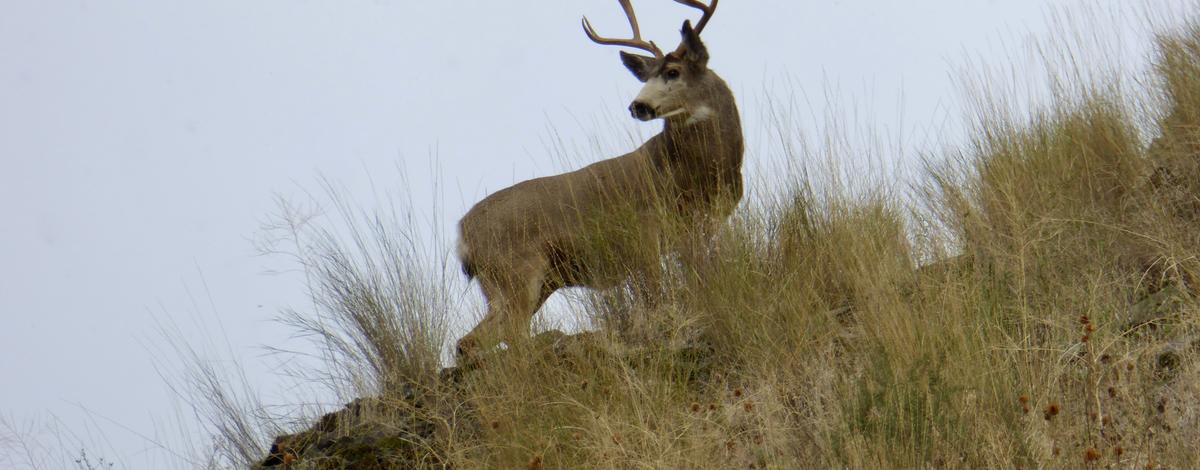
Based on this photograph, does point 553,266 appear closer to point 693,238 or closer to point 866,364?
point 693,238

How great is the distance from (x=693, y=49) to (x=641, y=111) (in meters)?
0.66

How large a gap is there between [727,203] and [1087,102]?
7.33 feet

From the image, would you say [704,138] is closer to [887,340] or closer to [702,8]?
[702,8]

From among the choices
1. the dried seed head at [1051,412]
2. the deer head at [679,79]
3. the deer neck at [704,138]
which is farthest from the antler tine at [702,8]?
the dried seed head at [1051,412]

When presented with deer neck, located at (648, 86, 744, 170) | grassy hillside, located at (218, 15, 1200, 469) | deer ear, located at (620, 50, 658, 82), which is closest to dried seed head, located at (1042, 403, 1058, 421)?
grassy hillside, located at (218, 15, 1200, 469)

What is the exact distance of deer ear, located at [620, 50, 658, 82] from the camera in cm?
890

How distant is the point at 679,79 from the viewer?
28.0ft

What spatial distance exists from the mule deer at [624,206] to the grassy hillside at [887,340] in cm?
28

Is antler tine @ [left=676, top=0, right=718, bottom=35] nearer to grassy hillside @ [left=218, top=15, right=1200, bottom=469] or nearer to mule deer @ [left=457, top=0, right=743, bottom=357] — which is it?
mule deer @ [left=457, top=0, right=743, bottom=357]

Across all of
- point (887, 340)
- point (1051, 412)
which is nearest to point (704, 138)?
point (887, 340)

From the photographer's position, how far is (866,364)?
5602mm

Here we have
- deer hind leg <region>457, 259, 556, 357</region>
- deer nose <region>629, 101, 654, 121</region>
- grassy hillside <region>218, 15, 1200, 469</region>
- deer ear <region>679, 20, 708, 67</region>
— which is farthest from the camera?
deer ear <region>679, 20, 708, 67</region>

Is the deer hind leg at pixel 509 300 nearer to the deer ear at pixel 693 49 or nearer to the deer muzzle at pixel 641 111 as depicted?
the deer muzzle at pixel 641 111

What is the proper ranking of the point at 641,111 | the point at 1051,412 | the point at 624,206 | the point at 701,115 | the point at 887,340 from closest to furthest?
the point at 1051,412, the point at 887,340, the point at 624,206, the point at 641,111, the point at 701,115
